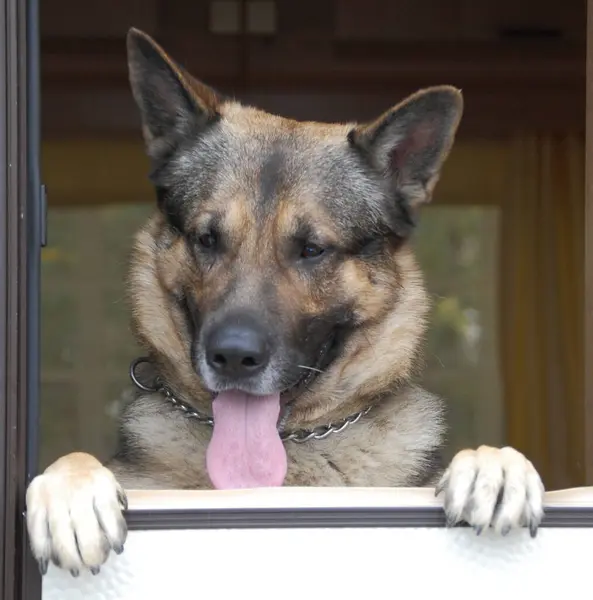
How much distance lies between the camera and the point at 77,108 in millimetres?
5633

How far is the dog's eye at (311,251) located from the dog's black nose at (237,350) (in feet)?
1.01

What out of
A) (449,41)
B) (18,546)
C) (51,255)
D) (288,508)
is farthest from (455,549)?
(51,255)

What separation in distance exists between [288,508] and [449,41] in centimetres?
393

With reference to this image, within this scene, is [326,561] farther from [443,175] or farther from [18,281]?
[443,175]

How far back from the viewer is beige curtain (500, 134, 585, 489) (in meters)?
5.87

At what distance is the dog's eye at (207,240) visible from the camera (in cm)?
260

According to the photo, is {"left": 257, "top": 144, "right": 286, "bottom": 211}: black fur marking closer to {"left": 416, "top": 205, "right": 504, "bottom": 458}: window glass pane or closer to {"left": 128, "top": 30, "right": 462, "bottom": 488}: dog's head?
{"left": 128, "top": 30, "right": 462, "bottom": 488}: dog's head

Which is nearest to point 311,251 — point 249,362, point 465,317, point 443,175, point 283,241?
point 283,241

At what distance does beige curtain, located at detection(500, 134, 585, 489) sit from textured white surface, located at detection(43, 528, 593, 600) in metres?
4.02

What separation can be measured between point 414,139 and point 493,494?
1.12 metres

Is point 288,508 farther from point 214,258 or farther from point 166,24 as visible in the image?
point 166,24

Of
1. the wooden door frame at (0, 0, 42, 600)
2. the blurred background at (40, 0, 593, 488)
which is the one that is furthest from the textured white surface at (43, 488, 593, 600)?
the blurred background at (40, 0, 593, 488)

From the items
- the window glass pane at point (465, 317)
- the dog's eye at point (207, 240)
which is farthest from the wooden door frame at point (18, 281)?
the window glass pane at point (465, 317)

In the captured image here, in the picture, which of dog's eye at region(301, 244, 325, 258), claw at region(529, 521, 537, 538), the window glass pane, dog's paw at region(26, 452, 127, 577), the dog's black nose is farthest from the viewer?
the window glass pane
